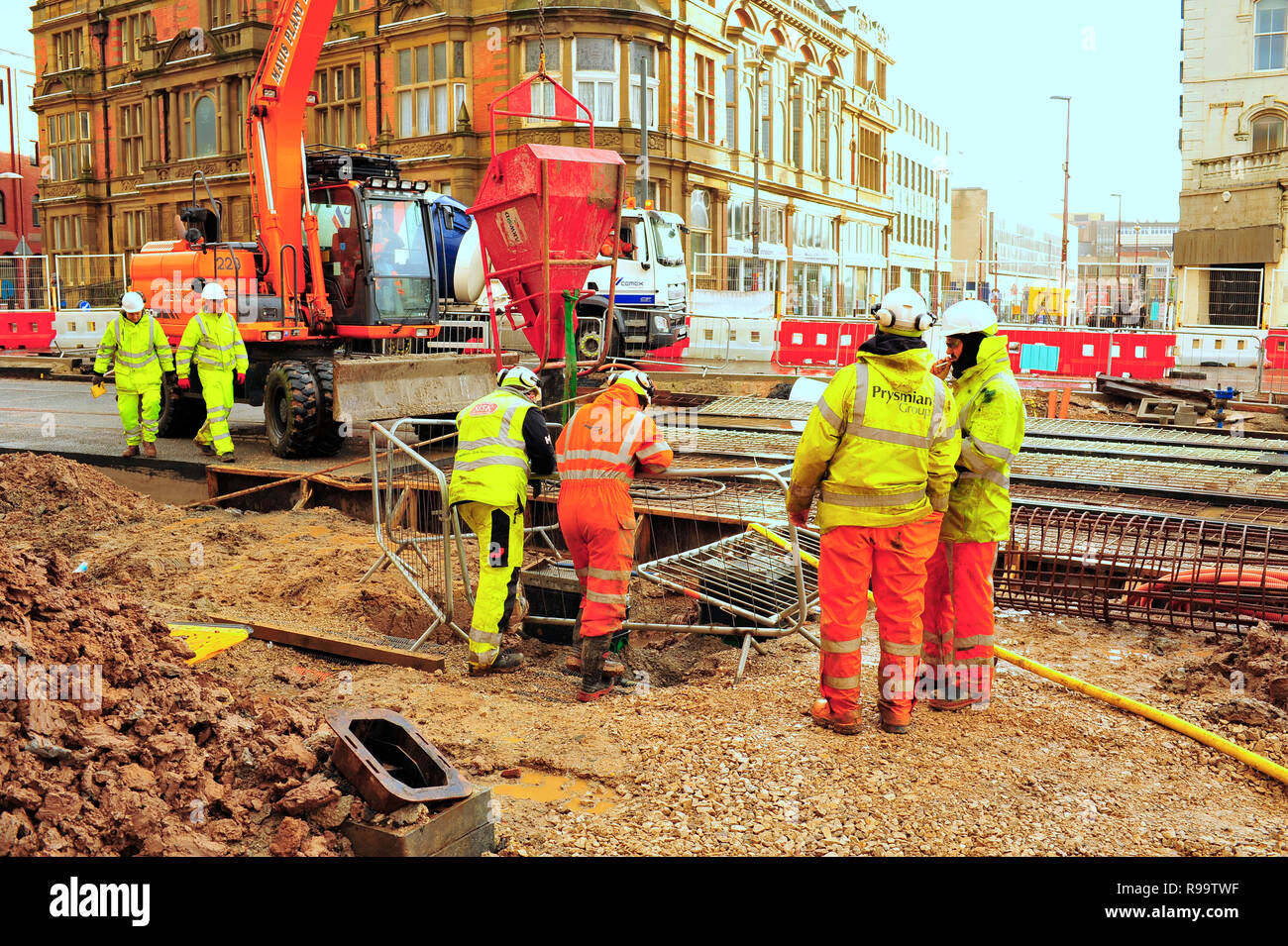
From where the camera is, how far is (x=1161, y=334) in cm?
1806

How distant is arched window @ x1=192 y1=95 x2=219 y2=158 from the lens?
33469mm

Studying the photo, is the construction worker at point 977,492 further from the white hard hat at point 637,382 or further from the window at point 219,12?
the window at point 219,12

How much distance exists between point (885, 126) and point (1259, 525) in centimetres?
4286

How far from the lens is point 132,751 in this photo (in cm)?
394

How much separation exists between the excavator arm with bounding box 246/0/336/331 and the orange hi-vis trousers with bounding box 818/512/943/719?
9.19 m

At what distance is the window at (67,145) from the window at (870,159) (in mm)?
28548

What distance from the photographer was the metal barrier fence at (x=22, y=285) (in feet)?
90.3

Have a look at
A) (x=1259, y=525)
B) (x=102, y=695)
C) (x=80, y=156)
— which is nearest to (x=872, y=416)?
(x=102, y=695)

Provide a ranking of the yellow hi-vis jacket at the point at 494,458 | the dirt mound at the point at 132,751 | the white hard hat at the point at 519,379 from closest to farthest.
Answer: the dirt mound at the point at 132,751, the yellow hi-vis jacket at the point at 494,458, the white hard hat at the point at 519,379

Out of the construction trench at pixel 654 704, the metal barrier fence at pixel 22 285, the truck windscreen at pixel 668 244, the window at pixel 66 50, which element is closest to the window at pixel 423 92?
the metal barrier fence at pixel 22 285

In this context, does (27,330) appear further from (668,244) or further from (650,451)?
(650,451)

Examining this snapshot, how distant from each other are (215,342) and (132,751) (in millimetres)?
8437

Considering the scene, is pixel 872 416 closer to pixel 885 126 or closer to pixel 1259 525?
pixel 1259 525
